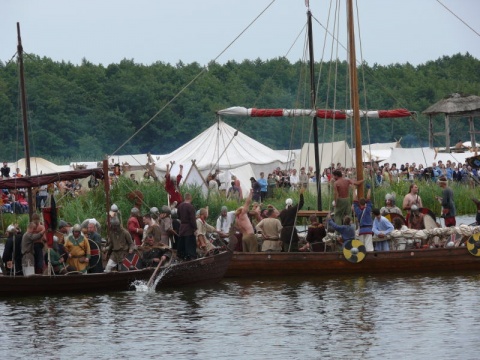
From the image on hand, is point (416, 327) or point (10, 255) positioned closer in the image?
point (416, 327)

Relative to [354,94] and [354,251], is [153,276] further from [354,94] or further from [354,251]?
[354,94]

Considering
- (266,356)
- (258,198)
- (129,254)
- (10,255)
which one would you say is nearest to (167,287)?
(129,254)

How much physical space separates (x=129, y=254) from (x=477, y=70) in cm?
10577

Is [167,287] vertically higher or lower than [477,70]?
lower

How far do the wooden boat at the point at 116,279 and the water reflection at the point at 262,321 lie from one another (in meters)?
0.20

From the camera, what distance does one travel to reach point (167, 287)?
27.0 metres

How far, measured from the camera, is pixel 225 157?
52.8 meters

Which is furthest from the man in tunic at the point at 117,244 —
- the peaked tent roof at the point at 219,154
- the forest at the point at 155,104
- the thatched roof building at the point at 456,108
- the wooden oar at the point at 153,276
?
the forest at the point at 155,104

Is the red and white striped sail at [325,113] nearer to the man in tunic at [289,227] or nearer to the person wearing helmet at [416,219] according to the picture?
the person wearing helmet at [416,219]

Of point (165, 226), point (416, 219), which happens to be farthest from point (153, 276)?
point (416, 219)

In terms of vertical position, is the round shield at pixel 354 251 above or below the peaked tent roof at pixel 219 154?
below

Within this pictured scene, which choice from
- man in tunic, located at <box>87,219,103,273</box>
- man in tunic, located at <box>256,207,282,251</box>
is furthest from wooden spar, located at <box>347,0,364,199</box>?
man in tunic, located at <box>87,219,103,273</box>

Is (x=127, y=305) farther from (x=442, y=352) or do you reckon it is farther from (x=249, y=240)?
(x=442, y=352)

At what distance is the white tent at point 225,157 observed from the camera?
166ft
